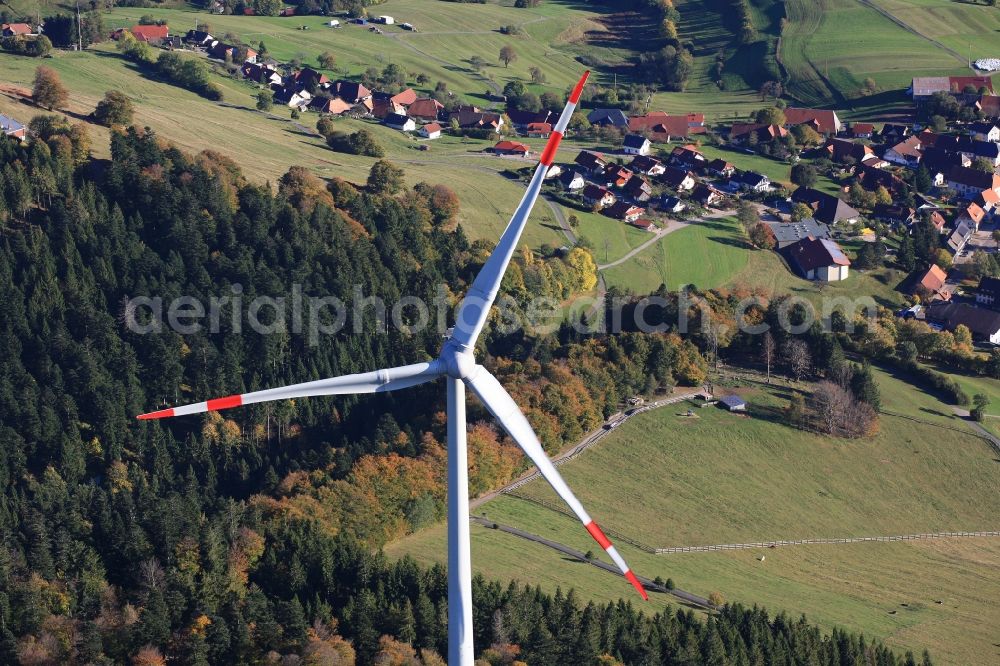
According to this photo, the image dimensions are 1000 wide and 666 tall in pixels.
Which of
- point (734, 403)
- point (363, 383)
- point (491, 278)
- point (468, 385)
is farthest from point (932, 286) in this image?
point (363, 383)

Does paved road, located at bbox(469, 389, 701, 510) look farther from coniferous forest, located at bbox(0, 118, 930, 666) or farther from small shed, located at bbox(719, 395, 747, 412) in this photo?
small shed, located at bbox(719, 395, 747, 412)

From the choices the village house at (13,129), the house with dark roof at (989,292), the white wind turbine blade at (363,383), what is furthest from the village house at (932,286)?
the white wind turbine blade at (363,383)

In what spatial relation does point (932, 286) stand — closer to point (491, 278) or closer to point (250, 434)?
point (250, 434)

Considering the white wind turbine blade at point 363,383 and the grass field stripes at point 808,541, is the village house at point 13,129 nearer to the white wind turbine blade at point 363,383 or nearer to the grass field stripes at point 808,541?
the grass field stripes at point 808,541

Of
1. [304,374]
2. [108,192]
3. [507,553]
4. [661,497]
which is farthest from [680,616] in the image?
[108,192]

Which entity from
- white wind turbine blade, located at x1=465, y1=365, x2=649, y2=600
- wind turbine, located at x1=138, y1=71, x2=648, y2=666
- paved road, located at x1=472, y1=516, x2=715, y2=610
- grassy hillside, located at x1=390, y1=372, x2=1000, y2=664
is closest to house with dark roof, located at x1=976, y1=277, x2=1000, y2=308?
grassy hillside, located at x1=390, y1=372, x2=1000, y2=664
